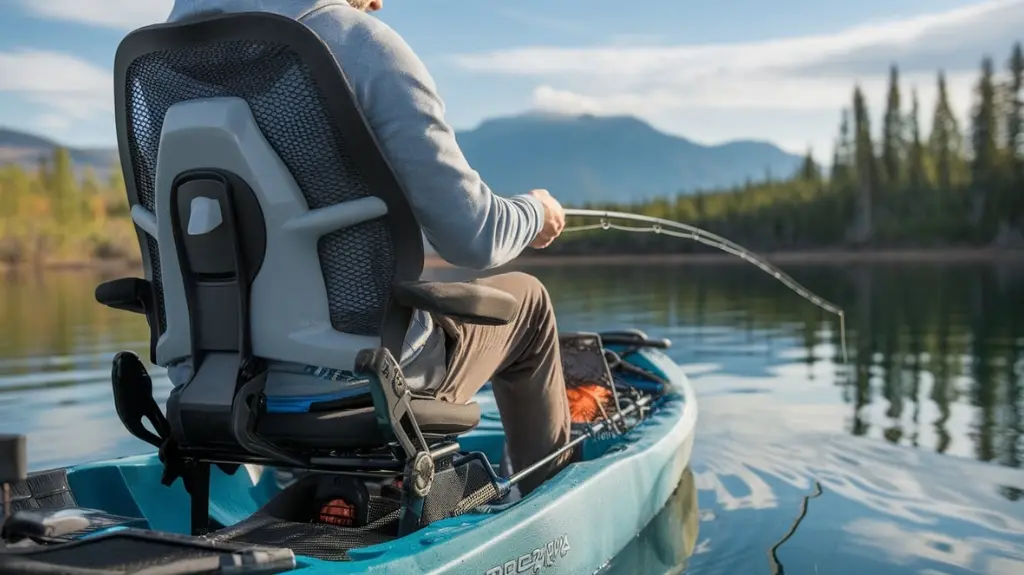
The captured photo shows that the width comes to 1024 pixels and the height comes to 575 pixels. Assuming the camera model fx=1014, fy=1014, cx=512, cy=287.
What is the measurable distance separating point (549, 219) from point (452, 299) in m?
0.79

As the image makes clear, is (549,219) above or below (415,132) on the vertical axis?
below

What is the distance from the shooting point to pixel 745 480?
6.18 meters

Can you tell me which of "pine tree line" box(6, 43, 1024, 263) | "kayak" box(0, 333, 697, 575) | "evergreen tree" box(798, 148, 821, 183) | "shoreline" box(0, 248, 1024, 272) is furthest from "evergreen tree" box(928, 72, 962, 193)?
"kayak" box(0, 333, 697, 575)

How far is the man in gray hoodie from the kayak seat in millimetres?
63

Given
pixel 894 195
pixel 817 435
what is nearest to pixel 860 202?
pixel 894 195

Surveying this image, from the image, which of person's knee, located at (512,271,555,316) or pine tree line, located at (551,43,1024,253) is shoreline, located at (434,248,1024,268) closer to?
pine tree line, located at (551,43,1024,253)

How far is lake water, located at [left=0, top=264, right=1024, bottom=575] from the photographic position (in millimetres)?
4863

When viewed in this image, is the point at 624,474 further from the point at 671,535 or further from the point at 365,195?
the point at 365,195

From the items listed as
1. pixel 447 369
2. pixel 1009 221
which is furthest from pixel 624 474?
pixel 1009 221

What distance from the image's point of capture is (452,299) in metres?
2.81

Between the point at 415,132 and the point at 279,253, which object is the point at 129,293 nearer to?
the point at 279,253

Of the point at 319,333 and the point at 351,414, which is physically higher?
the point at 319,333

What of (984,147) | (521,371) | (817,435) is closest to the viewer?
(521,371)

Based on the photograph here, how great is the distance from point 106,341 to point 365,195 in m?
14.6
